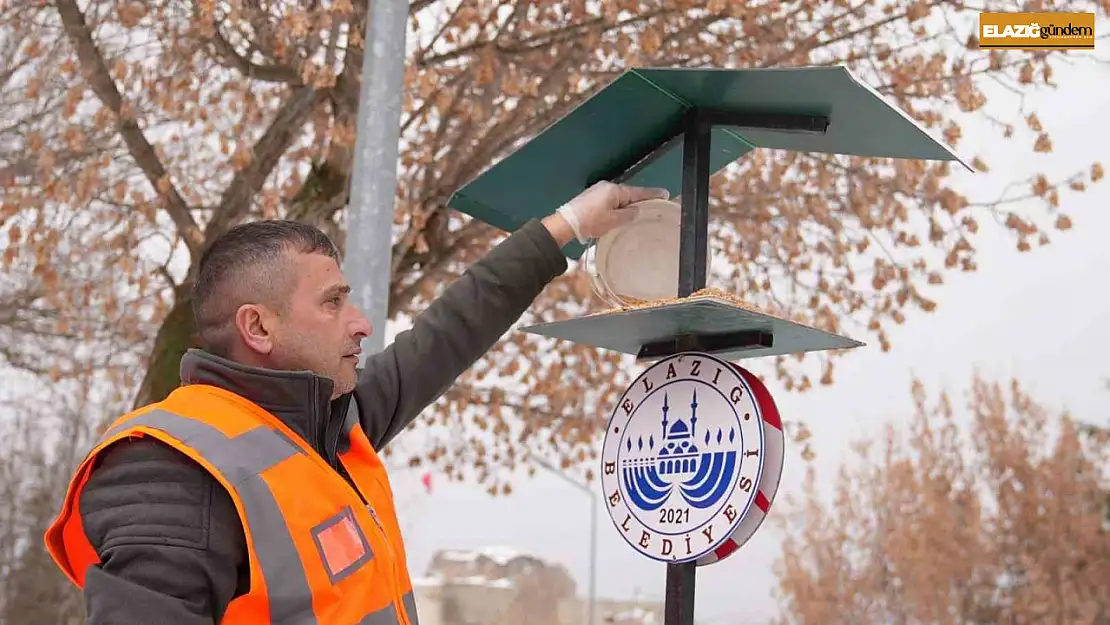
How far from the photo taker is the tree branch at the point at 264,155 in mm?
7750

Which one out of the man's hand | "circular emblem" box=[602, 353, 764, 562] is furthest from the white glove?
"circular emblem" box=[602, 353, 764, 562]

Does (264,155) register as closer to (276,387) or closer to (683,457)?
(683,457)

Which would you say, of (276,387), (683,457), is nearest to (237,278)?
(276,387)

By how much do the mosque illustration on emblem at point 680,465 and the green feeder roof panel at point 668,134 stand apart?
69 centimetres

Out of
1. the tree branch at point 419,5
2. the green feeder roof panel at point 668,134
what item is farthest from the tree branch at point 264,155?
the green feeder roof panel at point 668,134

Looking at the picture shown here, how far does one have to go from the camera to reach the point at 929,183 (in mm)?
8328

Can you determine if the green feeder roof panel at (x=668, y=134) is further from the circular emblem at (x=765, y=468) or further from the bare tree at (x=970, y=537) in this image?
the bare tree at (x=970, y=537)

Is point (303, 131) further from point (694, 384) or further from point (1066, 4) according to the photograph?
point (694, 384)

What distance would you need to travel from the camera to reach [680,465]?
114 inches

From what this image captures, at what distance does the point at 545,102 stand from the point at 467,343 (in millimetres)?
5421

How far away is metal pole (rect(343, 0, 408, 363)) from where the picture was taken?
15.0 feet

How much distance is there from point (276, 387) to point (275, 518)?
285 millimetres

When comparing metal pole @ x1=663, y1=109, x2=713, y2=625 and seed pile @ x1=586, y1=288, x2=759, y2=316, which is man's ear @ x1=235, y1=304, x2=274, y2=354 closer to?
seed pile @ x1=586, y1=288, x2=759, y2=316

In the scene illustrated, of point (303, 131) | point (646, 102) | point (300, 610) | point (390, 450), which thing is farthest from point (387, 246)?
point (390, 450)
